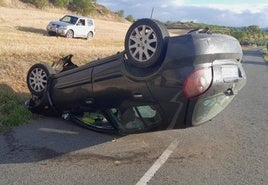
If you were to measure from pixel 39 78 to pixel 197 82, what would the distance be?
3027 mm

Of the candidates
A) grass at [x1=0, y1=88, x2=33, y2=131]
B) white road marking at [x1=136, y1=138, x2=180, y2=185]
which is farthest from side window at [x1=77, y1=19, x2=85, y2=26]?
white road marking at [x1=136, y1=138, x2=180, y2=185]

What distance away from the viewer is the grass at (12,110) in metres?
5.98

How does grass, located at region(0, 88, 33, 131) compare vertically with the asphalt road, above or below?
below

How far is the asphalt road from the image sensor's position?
404cm

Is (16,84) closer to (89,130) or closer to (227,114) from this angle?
(89,130)

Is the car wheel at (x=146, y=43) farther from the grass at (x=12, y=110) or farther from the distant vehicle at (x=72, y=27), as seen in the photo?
the distant vehicle at (x=72, y=27)

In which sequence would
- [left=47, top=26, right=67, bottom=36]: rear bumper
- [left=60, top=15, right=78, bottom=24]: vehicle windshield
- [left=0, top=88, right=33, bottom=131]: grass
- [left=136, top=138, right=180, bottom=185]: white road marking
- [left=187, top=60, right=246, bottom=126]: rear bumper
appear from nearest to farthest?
[left=136, top=138, right=180, bottom=185]: white road marking
[left=187, top=60, right=246, bottom=126]: rear bumper
[left=0, top=88, right=33, bottom=131]: grass
[left=47, top=26, right=67, bottom=36]: rear bumper
[left=60, top=15, right=78, bottom=24]: vehicle windshield

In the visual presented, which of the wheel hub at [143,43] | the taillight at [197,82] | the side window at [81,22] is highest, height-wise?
the wheel hub at [143,43]

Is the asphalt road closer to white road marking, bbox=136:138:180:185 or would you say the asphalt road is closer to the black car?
white road marking, bbox=136:138:180:185

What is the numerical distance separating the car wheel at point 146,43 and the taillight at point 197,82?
441 millimetres

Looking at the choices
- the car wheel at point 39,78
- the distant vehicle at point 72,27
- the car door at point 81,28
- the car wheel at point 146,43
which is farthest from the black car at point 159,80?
the car door at point 81,28

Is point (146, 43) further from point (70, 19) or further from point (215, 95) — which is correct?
point (70, 19)

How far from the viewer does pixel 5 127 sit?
5.81 m

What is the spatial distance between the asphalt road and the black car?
0.41 meters
